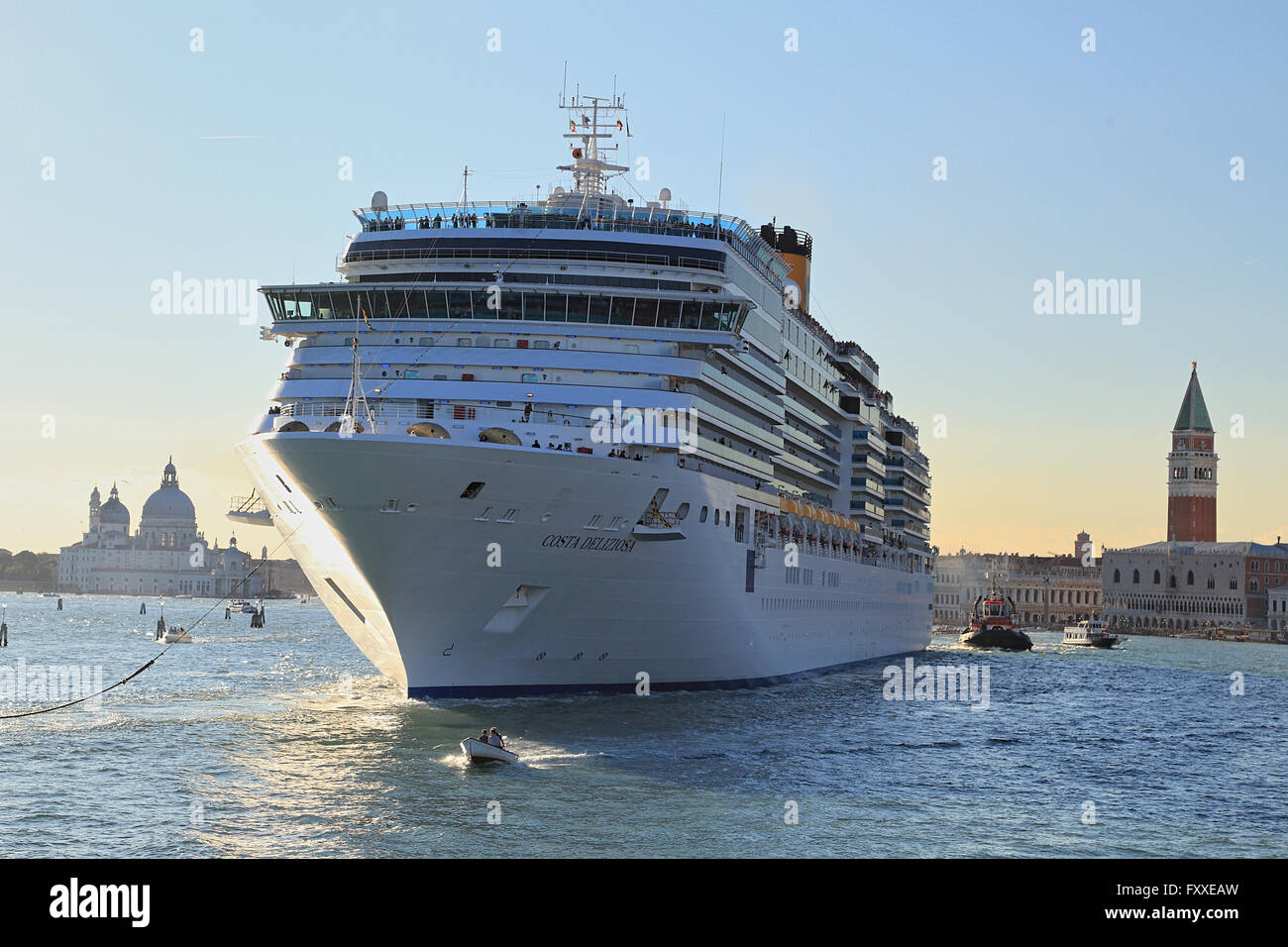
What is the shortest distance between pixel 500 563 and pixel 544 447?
3.79 metres

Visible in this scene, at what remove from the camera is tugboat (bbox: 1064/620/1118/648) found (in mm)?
148738

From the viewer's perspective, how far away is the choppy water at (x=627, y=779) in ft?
77.0

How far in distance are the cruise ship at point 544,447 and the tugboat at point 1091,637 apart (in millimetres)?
105782

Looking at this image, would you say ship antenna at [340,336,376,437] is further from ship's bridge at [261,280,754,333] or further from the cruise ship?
ship's bridge at [261,280,754,333]

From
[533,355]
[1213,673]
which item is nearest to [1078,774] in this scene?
[533,355]

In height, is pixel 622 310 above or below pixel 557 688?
above

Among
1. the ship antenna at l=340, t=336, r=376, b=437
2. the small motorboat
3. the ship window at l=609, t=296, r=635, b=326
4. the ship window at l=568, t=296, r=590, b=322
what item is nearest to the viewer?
the small motorboat

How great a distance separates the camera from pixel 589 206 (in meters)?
47.6

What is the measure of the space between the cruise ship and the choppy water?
209 centimetres

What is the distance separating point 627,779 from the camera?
28156 mm
